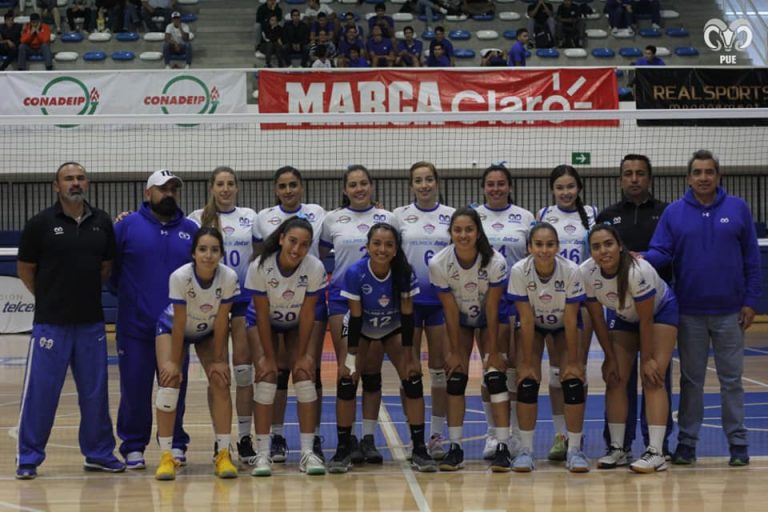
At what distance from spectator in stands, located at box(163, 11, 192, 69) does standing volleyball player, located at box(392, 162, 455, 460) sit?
15.5 metres

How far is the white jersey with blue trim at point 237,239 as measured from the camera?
8.69 m

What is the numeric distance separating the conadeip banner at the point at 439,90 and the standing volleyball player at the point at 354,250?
11345mm

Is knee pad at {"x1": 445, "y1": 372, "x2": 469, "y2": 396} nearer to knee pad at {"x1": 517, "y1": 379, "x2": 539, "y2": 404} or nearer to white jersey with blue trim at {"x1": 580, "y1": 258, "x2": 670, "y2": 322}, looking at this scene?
knee pad at {"x1": 517, "y1": 379, "x2": 539, "y2": 404}

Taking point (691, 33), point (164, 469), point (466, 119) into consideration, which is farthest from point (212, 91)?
point (164, 469)

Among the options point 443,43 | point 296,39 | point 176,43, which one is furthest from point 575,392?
point 176,43

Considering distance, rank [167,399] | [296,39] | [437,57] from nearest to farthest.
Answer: [167,399]
[437,57]
[296,39]

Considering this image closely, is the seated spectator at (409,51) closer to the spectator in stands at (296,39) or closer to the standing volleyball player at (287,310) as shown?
the spectator in stands at (296,39)

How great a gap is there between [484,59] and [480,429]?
13563 mm

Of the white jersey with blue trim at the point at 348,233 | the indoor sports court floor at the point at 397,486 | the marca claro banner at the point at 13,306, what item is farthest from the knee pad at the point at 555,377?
the marca claro banner at the point at 13,306

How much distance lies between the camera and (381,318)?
791 cm

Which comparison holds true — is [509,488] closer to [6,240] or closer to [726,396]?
[726,396]

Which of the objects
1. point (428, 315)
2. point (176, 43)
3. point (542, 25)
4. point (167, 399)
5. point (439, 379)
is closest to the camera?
point (167, 399)

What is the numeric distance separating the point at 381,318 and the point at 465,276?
0.68 m

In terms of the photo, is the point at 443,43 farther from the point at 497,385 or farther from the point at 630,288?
the point at 497,385
